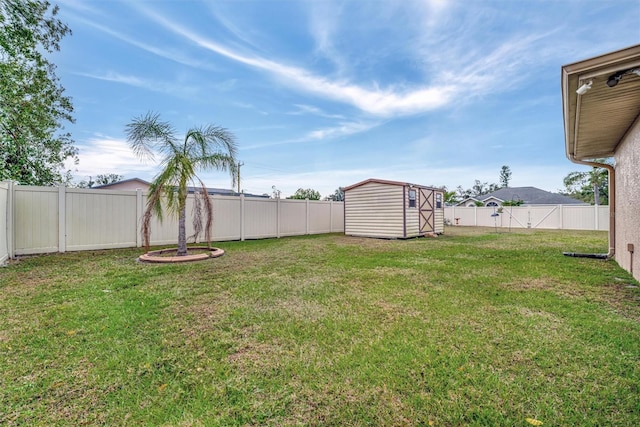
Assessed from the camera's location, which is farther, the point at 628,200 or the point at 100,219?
the point at 100,219

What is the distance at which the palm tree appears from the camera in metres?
6.46

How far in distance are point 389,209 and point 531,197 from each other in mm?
22283

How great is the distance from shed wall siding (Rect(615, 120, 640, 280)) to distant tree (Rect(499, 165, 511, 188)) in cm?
5237

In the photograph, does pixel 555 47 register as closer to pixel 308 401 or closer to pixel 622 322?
pixel 622 322

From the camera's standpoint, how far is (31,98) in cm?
855

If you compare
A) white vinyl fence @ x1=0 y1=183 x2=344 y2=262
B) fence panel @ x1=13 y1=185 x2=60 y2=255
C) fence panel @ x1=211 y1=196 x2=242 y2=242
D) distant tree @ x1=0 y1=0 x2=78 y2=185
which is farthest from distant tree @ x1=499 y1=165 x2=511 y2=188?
fence panel @ x1=13 y1=185 x2=60 y2=255

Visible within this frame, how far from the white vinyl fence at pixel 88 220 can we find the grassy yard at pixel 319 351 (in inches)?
91.8

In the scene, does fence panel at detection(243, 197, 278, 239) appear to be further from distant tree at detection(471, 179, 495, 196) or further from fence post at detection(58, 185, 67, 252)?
distant tree at detection(471, 179, 495, 196)

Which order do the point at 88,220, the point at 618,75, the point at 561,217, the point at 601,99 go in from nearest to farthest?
1. the point at 618,75
2. the point at 601,99
3. the point at 88,220
4. the point at 561,217

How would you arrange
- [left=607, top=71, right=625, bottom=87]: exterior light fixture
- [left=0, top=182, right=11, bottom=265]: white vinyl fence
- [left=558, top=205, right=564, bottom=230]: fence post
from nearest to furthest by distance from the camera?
[left=607, top=71, right=625, bottom=87]: exterior light fixture
[left=0, top=182, right=11, bottom=265]: white vinyl fence
[left=558, top=205, right=564, bottom=230]: fence post

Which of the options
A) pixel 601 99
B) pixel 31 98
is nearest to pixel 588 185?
pixel 601 99

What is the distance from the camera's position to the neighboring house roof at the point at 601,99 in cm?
260

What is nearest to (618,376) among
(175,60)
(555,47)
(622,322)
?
(622,322)

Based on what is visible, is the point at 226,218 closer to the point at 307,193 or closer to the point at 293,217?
the point at 293,217
